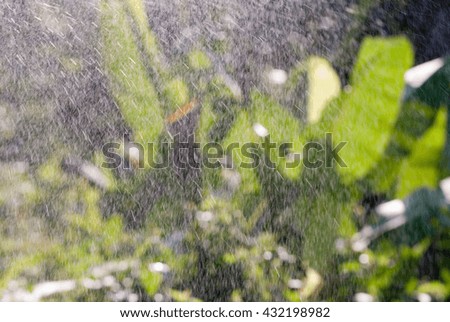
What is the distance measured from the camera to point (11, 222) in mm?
1531

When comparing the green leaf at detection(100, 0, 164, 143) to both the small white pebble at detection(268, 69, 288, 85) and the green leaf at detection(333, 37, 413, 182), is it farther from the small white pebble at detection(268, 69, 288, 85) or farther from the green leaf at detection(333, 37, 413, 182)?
the green leaf at detection(333, 37, 413, 182)

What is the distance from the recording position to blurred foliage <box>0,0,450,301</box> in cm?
133

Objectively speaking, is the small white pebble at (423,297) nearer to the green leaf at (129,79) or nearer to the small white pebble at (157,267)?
the small white pebble at (157,267)

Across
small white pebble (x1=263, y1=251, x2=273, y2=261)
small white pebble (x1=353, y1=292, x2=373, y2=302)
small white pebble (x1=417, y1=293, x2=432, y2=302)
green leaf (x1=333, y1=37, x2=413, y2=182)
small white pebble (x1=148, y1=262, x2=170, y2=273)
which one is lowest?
small white pebble (x1=417, y1=293, x2=432, y2=302)

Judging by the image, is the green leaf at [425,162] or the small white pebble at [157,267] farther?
the small white pebble at [157,267]

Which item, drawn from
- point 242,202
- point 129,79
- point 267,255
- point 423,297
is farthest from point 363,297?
point 129,79

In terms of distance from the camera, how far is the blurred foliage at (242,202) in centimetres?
133

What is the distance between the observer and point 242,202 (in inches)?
54.9

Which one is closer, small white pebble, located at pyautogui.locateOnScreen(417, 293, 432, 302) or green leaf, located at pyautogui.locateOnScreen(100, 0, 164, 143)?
small white pebble, located at pyautogui.locateOnScreen(417, 293, 432, 302)

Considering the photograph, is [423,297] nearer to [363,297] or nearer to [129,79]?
[363,297]

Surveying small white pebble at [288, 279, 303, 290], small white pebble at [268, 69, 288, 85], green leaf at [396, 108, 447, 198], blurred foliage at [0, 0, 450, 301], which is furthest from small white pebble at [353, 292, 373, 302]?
small white pebble at [268, 69, 288, 85]

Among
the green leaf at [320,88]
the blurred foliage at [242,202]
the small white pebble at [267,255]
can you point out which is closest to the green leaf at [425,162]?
the blurred foliage at [242,202]

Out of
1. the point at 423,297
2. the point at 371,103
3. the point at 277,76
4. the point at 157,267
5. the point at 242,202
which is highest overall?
the point at 277,76

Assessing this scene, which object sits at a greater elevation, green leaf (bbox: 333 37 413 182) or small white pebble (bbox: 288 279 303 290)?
green leaf (bbox: 333 37 413 182)
